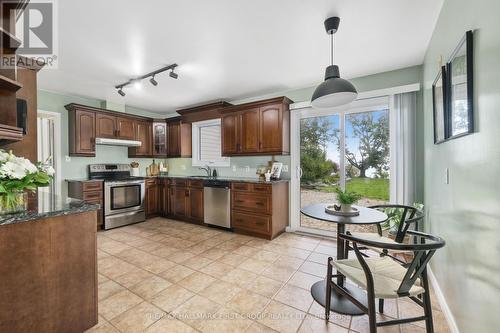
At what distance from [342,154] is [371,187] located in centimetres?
66

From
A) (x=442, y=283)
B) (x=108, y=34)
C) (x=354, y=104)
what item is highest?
(x=108, y=34)

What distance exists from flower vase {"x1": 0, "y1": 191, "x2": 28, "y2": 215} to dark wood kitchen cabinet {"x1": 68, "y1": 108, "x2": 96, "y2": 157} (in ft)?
10.5

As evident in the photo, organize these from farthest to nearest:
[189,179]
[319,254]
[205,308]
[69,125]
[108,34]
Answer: [189,179]
[69,125]
[319,254]
[108,34]
[205,308]

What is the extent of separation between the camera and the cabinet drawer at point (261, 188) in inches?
141

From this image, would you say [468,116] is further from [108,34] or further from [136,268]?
[136,268]

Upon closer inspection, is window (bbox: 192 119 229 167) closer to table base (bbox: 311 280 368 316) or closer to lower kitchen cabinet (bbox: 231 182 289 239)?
lower kitchen cabinet (bbox: 231 182 289 239)

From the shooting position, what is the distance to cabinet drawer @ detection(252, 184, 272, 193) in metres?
3.58

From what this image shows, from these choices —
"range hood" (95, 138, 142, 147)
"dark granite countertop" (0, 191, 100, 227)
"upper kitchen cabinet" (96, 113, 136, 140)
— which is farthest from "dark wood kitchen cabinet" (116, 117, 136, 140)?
"dark granite countertop" (0, 191, 100, 227)

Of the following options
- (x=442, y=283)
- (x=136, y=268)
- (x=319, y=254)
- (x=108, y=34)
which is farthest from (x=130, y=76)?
(x=442, y=283)

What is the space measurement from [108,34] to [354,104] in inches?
129

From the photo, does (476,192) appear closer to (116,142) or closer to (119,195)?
(119,195)

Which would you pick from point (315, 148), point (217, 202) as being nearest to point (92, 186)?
point (217, 202)

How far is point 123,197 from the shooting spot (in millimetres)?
4367

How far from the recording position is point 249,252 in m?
3.09
